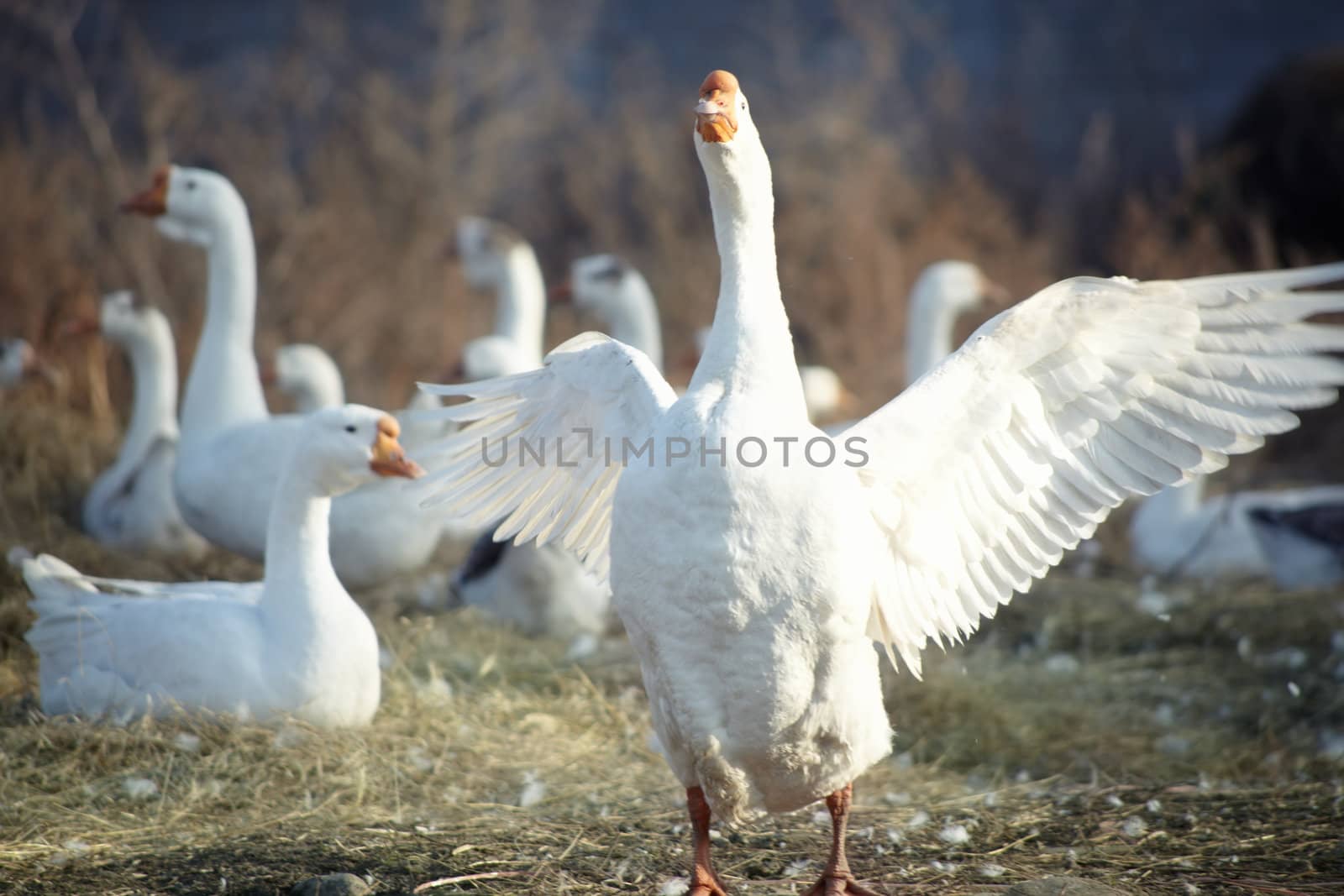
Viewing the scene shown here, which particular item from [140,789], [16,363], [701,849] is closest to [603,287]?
[16,363]

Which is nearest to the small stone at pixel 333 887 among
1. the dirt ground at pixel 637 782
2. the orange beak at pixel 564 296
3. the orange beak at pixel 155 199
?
the dirt ground at pixel 637 782

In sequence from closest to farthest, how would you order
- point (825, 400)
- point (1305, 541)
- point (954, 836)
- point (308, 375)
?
1. point (954, 836)
2. point (1305, 541)
3. point (308, 375)
4. point (825, 400)

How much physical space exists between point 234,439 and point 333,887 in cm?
339

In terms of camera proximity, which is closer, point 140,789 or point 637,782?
point 140,789

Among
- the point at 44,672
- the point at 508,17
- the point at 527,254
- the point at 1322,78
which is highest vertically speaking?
the point at 508,17

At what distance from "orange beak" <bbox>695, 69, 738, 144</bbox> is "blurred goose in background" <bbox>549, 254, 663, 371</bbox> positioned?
514 centimetres

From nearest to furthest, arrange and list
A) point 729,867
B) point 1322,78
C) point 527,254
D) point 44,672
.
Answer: point 729,867, point 44,672, point 527,254, point 1322,78

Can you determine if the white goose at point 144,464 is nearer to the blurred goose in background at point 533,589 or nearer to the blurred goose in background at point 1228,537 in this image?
the blurred goose in background at point 533,589

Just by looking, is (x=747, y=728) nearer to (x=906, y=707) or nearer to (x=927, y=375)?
(x=927, y=375)

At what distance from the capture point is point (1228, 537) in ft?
25.5

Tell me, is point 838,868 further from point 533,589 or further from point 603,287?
point 603,287

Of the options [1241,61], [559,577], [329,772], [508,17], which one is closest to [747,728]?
[329,772]

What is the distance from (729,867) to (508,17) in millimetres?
10664

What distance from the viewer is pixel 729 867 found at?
3908mm
